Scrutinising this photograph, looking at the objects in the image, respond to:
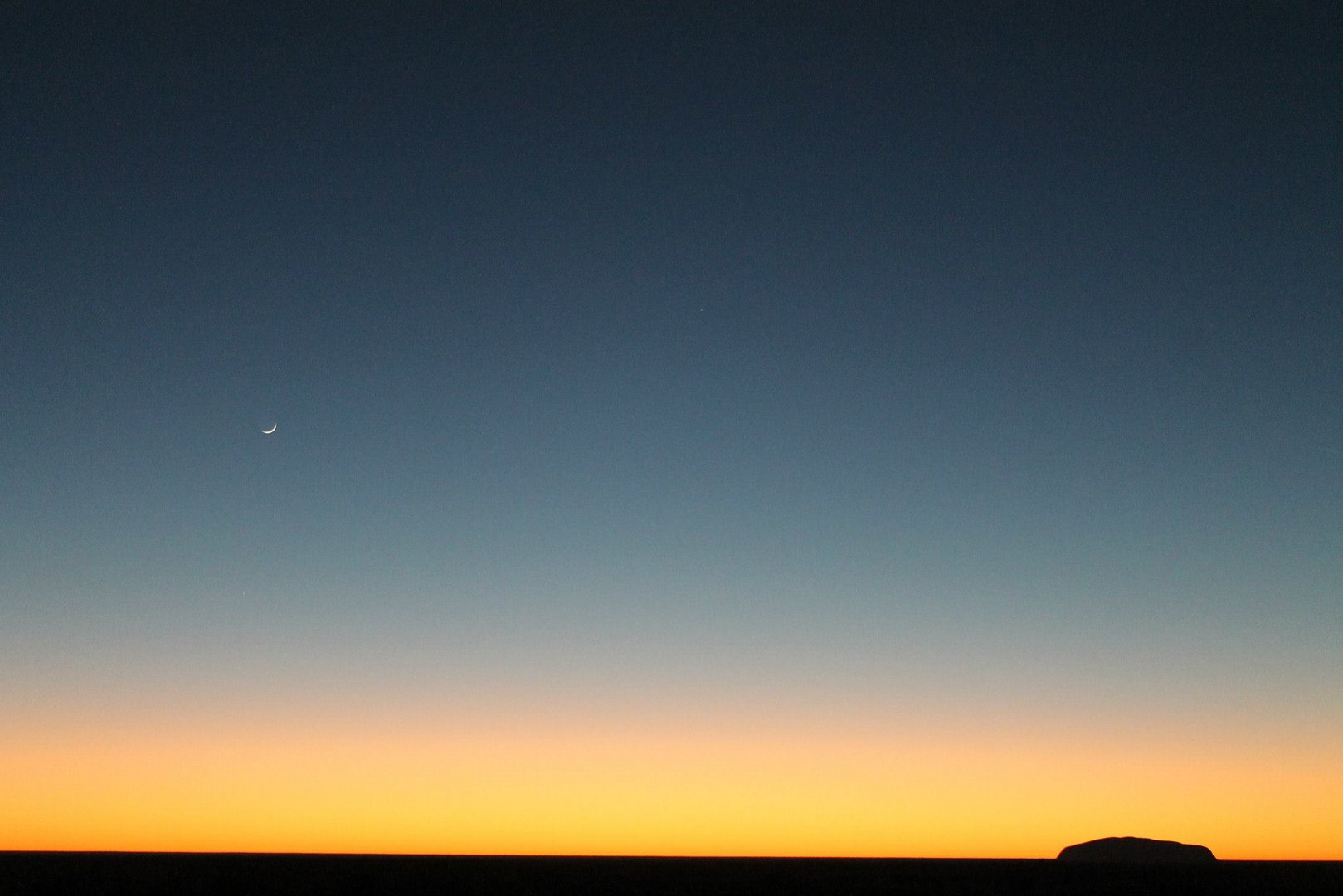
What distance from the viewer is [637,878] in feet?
105

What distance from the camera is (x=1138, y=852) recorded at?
27.4 meters

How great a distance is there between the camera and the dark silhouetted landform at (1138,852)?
89.2 feet

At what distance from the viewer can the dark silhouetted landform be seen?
27203mm

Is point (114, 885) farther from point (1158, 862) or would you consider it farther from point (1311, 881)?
point (1311, 881)

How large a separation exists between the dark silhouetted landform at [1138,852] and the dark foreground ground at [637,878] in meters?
0.39

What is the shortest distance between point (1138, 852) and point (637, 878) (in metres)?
13.2

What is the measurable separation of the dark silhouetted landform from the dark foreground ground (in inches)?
15.4

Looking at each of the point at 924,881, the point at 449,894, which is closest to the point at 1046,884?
the point at 924,881

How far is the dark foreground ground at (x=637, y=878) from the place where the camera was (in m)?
26.1

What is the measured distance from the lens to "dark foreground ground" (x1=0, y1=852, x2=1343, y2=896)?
26.1 metres

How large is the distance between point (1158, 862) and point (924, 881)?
6.09 meters

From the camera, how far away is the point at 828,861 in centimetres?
4388

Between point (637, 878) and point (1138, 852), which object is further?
point (637, 878)

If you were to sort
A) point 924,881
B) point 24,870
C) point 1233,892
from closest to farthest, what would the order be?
1. point 1233,892
2. point 924,881
3. point 24,870
